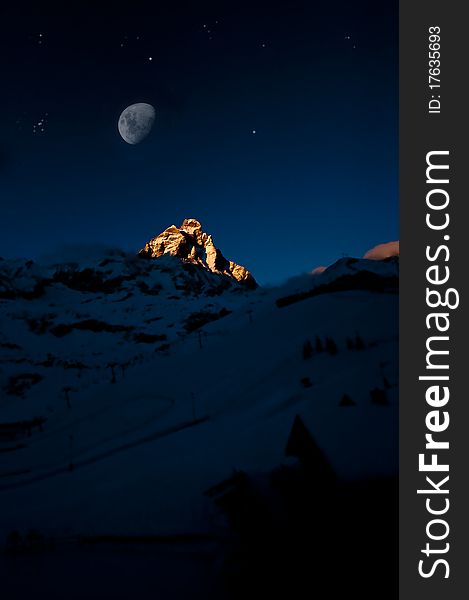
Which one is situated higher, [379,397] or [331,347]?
[331,347]

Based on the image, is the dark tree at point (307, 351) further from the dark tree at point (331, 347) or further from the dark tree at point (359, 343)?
the dark tree at point (359, 343)

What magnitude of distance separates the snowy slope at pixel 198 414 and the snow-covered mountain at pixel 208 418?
115 mm

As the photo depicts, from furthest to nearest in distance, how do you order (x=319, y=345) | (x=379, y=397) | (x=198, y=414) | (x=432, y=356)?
1. (x=319, y=345)
2. (x=198, y=414)
3. (x=379, y=397)
4. (x=432, y=356)

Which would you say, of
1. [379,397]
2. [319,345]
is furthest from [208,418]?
[379,397]

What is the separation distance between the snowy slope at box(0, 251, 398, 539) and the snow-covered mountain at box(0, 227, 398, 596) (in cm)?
12

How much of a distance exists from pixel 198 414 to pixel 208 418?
5.45ft

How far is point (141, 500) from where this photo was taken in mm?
14812

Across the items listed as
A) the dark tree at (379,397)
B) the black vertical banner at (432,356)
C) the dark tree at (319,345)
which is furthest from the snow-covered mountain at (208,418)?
the black vertical banner at (432,356)

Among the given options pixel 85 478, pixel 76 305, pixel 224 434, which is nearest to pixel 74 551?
pixel 85 478

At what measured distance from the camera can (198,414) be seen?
94.0 feet

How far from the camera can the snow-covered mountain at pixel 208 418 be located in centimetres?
1282

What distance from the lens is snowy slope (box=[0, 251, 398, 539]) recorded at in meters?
13.7

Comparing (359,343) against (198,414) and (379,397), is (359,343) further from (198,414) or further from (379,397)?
(379,397)

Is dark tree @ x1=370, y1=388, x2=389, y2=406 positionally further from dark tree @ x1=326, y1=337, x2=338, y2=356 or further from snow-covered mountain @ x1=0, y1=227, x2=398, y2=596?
dark tree @ x1=326, y1=337, x2=338, y2=356
